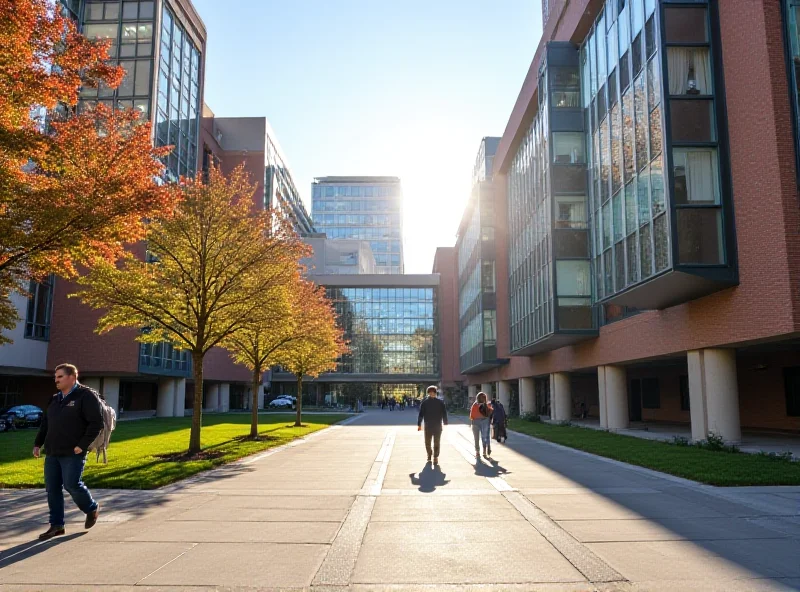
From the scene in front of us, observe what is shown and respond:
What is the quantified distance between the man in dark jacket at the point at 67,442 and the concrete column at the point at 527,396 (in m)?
34.7

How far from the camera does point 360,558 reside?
6.12 metres

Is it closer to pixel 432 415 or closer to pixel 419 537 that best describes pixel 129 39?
pixel 432 415

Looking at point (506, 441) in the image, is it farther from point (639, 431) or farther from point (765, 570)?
point (765, 570)

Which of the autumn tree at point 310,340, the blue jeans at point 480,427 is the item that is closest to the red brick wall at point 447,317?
the autumn tree at point 310,340

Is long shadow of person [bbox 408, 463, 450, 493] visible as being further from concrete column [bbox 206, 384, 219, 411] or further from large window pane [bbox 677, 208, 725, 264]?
concrete column [bbox 206, 384, 219, 411]

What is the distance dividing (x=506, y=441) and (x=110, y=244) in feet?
45.8

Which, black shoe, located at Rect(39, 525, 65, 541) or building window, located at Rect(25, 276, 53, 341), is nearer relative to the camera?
black shoe, located at Rect(39, 525, 65, 541)

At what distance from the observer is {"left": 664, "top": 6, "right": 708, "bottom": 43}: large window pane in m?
17.8

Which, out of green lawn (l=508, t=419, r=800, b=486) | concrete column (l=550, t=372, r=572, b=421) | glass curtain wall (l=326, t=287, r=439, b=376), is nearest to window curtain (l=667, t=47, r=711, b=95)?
Result: green lawn (l=508, t=419, r=800, b=486)

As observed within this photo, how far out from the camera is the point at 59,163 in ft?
37.3

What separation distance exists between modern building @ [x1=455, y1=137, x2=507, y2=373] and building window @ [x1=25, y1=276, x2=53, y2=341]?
28.7 metres

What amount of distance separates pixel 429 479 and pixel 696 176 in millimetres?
11035

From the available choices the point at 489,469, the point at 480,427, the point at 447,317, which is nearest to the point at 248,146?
the point at 447,317

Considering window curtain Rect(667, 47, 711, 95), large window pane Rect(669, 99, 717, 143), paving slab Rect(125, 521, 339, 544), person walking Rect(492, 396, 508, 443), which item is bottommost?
paving slab Rect(125, 521, 339, 544)
